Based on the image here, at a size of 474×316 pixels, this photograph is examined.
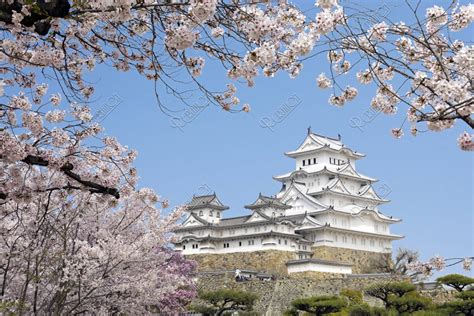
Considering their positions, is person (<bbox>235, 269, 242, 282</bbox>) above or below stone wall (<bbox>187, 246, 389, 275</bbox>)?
below

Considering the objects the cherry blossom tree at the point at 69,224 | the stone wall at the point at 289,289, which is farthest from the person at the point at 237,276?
the cherry blossom tree at the point at 69,224

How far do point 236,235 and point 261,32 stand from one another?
37.8 metres

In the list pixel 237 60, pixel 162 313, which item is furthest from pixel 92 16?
pixel 162 313

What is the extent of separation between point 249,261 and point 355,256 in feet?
27.7

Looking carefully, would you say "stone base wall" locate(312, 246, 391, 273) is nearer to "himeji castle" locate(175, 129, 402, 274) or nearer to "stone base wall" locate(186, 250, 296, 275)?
"himeji castle" locate(175, 129, 402, 274)

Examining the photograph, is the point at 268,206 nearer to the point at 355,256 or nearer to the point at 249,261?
the point at 249,261

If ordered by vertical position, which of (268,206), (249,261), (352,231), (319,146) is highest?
(319,146)

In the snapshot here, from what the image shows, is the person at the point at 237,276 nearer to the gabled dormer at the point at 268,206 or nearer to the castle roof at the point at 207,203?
the gabled dormer at the point at 268,206

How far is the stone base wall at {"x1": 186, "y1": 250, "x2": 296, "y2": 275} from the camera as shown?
38.3 m

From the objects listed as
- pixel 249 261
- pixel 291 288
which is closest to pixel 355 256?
pixel 249 261

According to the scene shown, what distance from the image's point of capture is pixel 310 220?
41.0 m

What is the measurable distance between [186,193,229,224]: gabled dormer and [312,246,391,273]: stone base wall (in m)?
8.92

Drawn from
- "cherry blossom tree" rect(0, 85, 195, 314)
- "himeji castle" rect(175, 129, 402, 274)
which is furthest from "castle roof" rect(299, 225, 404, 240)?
"cherry blossom tree" rect(0, 85, 195, 314)

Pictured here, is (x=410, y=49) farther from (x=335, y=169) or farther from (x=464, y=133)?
(x=335, y=169)
